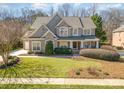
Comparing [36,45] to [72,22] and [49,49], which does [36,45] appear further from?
[72,22]

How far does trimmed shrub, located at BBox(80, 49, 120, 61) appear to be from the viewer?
52.9 feet

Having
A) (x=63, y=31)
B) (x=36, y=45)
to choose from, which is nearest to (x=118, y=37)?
(x=63, y=31)

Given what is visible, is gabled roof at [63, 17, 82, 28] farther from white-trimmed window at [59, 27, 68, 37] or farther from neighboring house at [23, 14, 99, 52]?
white-trimmed window at [59, 27, 68, 37]

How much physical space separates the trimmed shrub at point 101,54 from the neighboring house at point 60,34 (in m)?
0.50

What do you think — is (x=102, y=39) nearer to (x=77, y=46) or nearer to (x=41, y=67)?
(x=77, y=46)

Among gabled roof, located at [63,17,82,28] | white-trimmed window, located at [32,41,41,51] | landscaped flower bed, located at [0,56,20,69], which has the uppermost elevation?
gabled roof, located at [63,17,82,28]

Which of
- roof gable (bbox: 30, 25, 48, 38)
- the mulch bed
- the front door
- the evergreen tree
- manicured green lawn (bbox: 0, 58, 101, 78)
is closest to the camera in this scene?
the mulch bed

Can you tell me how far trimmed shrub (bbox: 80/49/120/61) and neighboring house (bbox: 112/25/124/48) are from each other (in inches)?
39.3

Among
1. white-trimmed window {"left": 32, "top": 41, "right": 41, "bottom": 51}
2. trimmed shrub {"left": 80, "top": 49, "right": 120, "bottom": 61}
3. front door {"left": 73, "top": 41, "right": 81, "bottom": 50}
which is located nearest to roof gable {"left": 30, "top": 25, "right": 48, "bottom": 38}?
white-trimmed window {"left": 32, "top": 41, "right": 41, "bottom": 51}

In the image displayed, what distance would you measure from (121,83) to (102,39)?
13.8 ft

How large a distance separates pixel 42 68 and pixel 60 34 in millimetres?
7793

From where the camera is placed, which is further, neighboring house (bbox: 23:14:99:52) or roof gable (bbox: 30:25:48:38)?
roof gable (bbox: 30:25:48:38)

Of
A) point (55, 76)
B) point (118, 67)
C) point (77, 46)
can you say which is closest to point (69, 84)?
point (55, 76)

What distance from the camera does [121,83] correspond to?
11234 mm
